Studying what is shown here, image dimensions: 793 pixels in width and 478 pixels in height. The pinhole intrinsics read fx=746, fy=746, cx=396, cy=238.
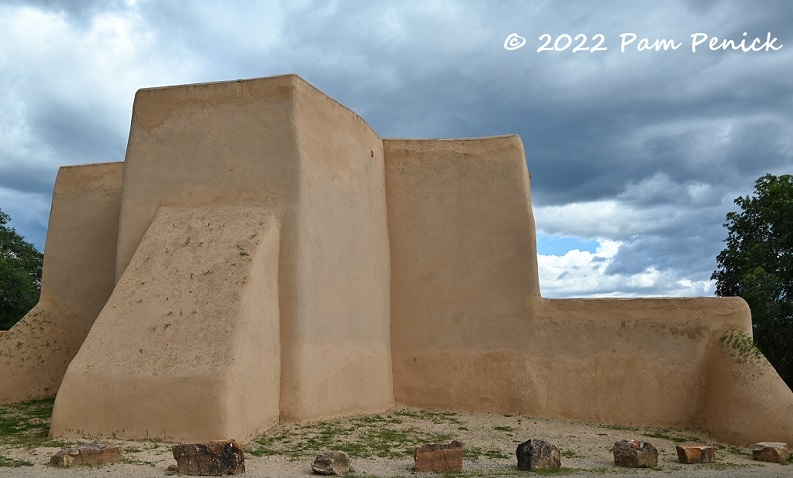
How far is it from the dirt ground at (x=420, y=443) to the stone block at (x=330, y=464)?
0.15 meters

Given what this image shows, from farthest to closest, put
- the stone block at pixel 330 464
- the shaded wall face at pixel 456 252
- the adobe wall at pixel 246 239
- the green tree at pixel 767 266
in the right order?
1. the green tree at pixel 767 266
2. the shaded wall face at pixel 456 252
3. the adobe wall at pixel 246 239
4. the stone block at pixel 330 464

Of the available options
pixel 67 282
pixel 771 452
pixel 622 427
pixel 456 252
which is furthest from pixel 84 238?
pixel 771 452

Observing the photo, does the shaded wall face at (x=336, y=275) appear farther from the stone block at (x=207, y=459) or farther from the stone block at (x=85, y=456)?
the stone block at (x=85, y=456)

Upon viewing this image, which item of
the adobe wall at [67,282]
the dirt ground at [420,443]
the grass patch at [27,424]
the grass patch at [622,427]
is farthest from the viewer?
the adobe wall at [67,282]

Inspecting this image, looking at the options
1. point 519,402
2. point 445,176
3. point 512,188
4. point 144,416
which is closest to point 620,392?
point 519,402

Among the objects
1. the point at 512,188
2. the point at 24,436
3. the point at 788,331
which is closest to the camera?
the point at 24,436

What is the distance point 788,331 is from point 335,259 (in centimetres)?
1372

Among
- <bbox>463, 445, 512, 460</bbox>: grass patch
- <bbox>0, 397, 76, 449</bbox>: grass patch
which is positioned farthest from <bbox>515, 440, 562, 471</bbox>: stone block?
<bbox>0, 397, 76, 449</bbox>: grass patch

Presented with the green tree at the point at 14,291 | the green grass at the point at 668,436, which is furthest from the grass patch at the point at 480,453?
the green tree at the point at 14,291

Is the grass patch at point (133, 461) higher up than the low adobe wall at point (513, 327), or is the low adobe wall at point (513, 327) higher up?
the low adobe wall at point (513, 327)

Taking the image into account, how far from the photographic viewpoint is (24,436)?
9.62 meters

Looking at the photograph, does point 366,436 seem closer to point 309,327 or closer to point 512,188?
point 309,327

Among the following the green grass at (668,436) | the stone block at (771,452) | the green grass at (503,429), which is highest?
the green grass at (503,429)

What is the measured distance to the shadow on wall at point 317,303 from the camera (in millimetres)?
9352
